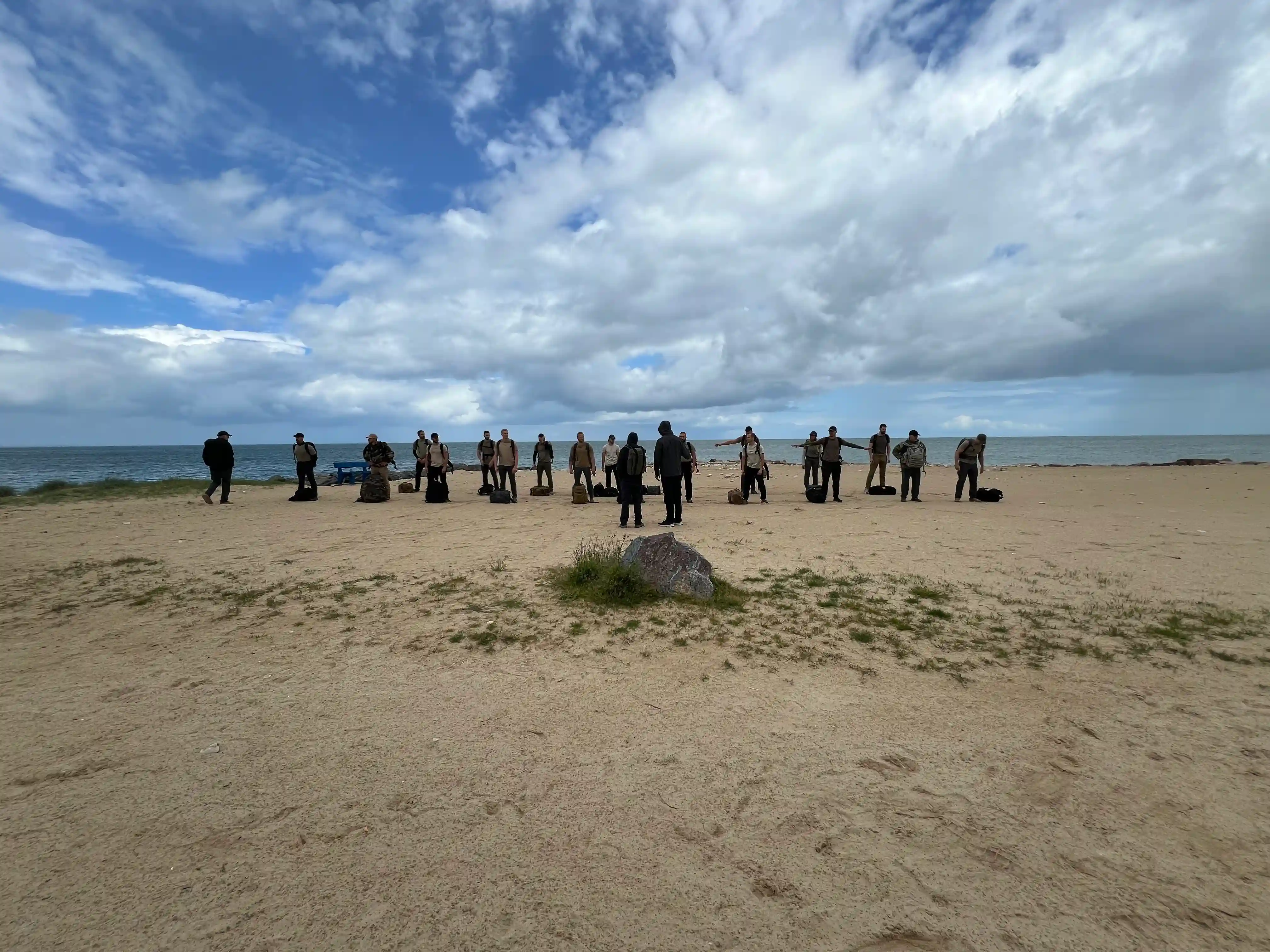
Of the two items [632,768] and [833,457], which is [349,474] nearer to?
[833,457]

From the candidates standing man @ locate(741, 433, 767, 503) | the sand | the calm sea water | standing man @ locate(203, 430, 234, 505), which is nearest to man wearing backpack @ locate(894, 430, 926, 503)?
standing man @ locate(741, 433, 767, 503)

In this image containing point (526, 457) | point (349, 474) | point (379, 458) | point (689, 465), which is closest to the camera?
point (689, 465)

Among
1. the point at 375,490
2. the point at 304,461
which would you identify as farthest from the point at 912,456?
the point at 304,461

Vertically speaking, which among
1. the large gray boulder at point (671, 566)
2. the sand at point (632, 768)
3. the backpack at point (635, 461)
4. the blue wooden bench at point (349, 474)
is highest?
the backpack at point (635, 461)

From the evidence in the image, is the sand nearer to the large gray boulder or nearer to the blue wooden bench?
the large gray boulder

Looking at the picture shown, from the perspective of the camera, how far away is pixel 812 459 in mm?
18250

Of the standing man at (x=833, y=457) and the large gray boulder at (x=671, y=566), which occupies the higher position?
the standing man at (x=833, y=457)

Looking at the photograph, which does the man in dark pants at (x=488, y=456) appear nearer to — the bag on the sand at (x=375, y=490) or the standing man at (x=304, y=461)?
the bag on the sand at (x=375, y=490)

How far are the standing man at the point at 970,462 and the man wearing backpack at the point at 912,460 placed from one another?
994mm

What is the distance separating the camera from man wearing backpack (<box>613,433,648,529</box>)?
1260 cm

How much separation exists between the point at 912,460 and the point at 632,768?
614 inches

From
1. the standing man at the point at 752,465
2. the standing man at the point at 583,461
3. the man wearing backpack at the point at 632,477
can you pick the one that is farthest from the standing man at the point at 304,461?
the standing man at the point at 752,465

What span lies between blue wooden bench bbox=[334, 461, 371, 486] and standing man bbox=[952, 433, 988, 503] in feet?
71.3

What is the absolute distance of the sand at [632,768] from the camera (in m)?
2.60
